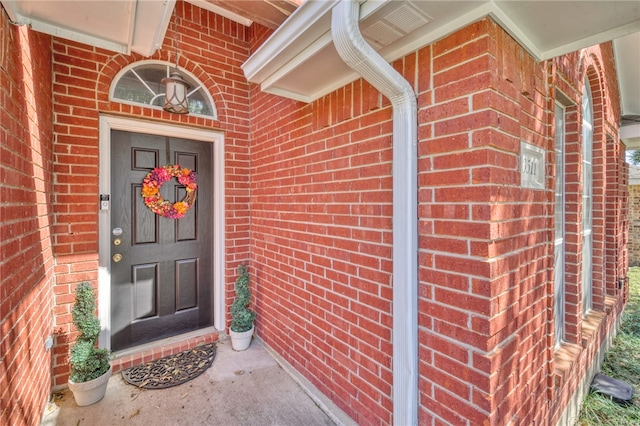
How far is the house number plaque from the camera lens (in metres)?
1.44

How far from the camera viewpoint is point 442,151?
138 centimetres

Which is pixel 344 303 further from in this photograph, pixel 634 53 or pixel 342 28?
pixel 634 53

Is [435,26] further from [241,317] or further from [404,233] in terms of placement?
[241,317]

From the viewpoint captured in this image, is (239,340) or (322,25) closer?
(322,25)

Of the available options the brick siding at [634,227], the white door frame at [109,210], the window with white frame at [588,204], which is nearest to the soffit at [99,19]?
the white door frame at [109,210]

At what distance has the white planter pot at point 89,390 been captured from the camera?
2.11 m

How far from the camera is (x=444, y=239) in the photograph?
4.54ft

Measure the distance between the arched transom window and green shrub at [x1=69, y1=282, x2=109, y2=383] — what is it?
1592 mm

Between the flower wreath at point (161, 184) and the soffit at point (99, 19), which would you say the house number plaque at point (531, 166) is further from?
the flower wreath at point (161, 184)

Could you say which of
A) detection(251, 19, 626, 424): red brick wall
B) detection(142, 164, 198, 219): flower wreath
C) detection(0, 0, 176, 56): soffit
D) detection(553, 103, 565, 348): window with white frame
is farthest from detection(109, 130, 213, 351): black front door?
detection(553, 103, 565, 348): window with white frame

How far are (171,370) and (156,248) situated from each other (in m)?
1.08

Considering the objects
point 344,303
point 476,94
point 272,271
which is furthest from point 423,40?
point 272,271

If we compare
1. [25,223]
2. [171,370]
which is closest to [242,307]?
[171,370]

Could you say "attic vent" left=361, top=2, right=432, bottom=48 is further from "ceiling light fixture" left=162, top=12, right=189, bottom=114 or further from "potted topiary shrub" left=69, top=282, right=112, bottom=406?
"potted topiary shrub" left=69, top=282, right=112, bottom=406
